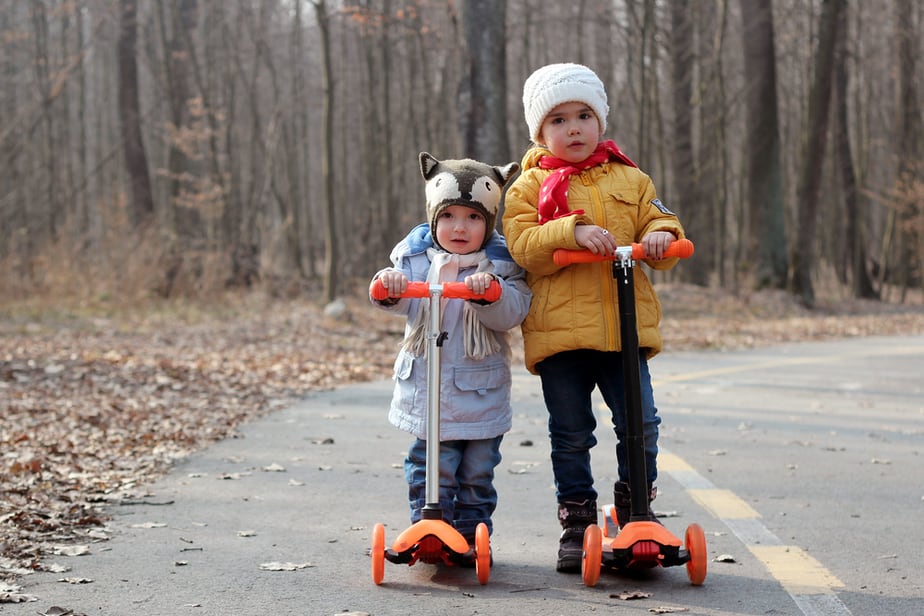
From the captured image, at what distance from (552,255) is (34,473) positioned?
375 cm

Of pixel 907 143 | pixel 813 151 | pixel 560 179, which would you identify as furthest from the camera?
pixel 907 143

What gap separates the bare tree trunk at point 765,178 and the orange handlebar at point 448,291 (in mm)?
21679

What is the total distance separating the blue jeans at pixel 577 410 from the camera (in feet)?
15.0

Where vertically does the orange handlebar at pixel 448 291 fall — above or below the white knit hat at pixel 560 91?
below

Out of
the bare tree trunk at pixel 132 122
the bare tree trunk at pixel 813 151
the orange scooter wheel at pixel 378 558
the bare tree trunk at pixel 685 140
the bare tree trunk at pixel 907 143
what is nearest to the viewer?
the orange scooter wheel at pixel 378 558

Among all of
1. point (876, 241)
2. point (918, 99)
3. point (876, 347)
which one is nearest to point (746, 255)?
point (876, 347)

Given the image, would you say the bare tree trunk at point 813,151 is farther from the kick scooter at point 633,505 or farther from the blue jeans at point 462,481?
the kick scooter at point 633,505

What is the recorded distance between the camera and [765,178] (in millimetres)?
25141

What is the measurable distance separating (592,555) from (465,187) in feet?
5.05

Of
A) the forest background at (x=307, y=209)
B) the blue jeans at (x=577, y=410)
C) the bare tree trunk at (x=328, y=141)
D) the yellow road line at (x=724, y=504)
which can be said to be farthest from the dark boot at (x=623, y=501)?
the bare tree trunk at (x=328, y=141)

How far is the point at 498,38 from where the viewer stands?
17.0m

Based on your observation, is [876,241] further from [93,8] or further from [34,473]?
[34,473]

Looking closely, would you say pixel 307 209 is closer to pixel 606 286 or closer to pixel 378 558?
pixel 606 286

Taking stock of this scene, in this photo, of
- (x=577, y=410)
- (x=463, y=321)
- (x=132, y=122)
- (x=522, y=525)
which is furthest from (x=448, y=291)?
(x=132, y=122)
